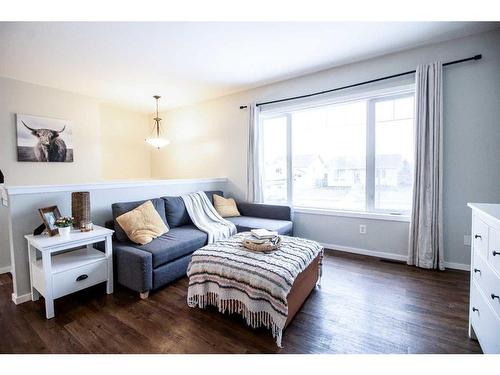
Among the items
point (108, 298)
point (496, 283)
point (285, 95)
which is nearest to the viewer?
point (496, 283)

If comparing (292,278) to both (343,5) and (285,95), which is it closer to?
(343,5)

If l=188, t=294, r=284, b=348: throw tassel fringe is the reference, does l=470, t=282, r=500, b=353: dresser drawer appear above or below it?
above

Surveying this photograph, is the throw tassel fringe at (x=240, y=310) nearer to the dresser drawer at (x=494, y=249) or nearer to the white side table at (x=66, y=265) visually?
the white side table at (x=66, y=265)

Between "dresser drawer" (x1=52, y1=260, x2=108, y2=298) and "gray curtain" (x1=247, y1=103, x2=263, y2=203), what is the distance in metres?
2.38

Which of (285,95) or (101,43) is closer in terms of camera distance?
(101,43)

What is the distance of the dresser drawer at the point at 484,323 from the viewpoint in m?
1.15

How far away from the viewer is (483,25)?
229 cm

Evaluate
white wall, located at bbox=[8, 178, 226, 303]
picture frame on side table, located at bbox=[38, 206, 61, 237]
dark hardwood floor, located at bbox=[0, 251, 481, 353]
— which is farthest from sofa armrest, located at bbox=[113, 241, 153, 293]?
white wall, located at bbox=[8, 178, 226, 303]

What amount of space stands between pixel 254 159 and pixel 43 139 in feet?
10.7

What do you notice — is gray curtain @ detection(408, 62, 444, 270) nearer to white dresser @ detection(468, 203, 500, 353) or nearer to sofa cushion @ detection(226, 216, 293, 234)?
white dresser @ detection(468, 203, 500, 353)

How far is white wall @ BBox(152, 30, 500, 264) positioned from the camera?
238 centimetres

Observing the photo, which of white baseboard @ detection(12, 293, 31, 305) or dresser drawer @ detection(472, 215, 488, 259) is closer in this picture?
dresser drawer @ detection(472, 215, 488, 259)
